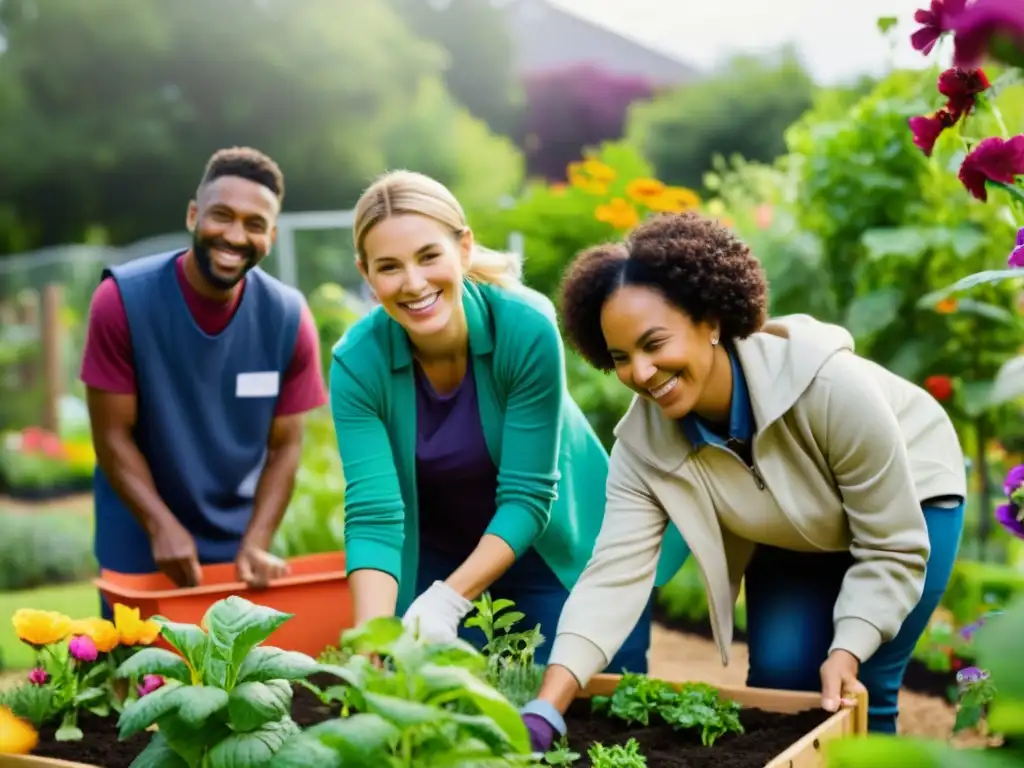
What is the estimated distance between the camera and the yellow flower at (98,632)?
2.32 meters

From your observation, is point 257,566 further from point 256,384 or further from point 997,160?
Result: point 997,160

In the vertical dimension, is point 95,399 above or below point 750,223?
below

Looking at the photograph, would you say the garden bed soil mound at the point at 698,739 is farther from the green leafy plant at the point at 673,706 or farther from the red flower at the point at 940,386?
the red flower at the point at 940,386

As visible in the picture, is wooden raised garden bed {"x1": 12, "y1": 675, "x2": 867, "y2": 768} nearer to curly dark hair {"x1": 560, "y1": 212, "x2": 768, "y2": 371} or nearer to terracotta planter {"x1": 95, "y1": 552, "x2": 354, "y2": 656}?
terracotta planter {"x1": 95, "y1": 552, "x2": 354, "y2": 656}

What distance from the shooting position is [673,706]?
2184 millimetres

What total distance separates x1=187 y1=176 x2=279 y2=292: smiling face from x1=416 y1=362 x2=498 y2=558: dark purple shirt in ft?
2.00

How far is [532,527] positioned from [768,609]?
1.60 feet

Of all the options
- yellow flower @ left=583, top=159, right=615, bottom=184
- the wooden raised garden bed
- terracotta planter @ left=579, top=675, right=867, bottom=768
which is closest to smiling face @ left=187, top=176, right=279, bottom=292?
the wooden raised garden bed

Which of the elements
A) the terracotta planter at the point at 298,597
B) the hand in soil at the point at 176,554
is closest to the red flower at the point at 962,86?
the terracotta planter at the point at 298,597

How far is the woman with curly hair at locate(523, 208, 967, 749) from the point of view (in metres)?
2.12

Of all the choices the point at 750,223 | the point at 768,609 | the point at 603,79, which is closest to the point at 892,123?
the point at 750,223

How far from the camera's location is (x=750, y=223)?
528 cm

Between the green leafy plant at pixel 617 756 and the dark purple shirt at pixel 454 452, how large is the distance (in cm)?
73

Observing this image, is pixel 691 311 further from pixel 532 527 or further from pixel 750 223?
pixel 750 223
